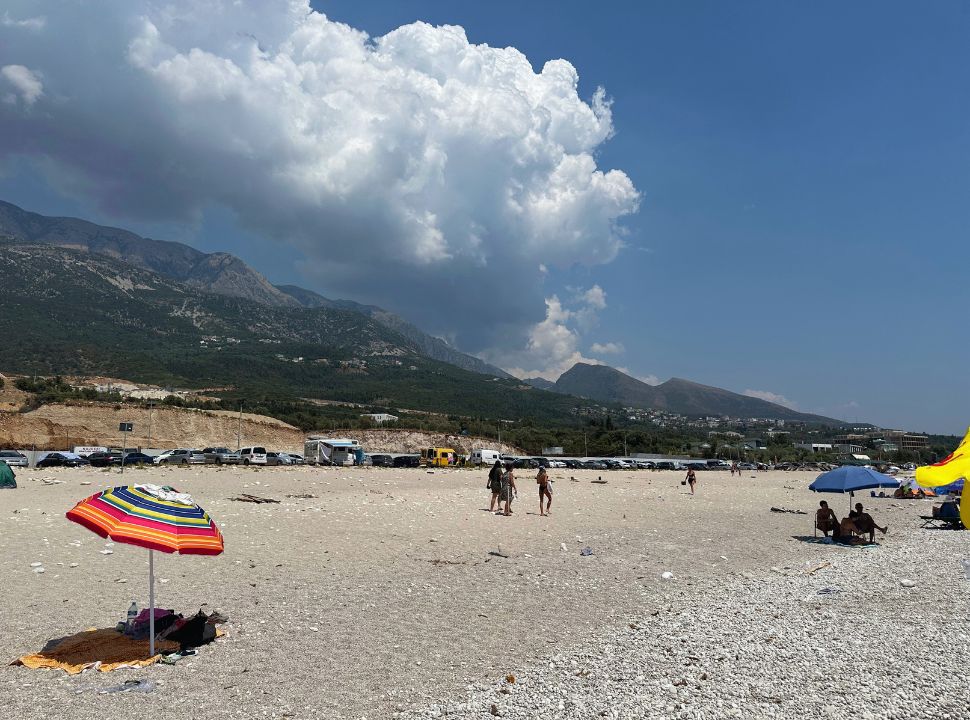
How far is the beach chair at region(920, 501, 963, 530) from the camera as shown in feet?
71.0

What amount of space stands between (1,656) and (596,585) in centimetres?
874

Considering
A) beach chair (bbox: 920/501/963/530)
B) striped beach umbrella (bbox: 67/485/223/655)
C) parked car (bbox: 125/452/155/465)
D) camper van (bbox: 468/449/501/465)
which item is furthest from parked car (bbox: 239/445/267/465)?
striped beach umbrella (bbox: 67/485/223/655)

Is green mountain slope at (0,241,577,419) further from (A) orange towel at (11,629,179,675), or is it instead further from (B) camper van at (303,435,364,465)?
(A) orange towel at (11,629,179,675)

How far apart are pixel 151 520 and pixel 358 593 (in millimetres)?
4605

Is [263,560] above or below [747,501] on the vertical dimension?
above

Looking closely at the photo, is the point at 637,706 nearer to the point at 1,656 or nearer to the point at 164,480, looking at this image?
the point at 1,656

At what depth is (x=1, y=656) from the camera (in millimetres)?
7105

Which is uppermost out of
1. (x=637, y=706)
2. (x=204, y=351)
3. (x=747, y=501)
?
(x=204, y=351)

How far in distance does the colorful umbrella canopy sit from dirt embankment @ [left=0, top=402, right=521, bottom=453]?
241 ft

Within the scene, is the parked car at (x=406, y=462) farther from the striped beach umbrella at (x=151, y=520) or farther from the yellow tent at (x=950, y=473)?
the yellow tent at (x=950, y=473)

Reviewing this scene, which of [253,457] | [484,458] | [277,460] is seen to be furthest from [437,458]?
[253,457]

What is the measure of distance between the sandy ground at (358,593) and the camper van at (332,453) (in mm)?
41854

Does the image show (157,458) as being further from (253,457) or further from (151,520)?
(151,520)

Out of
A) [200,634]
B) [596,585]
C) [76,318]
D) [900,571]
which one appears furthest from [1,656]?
[76,318]
